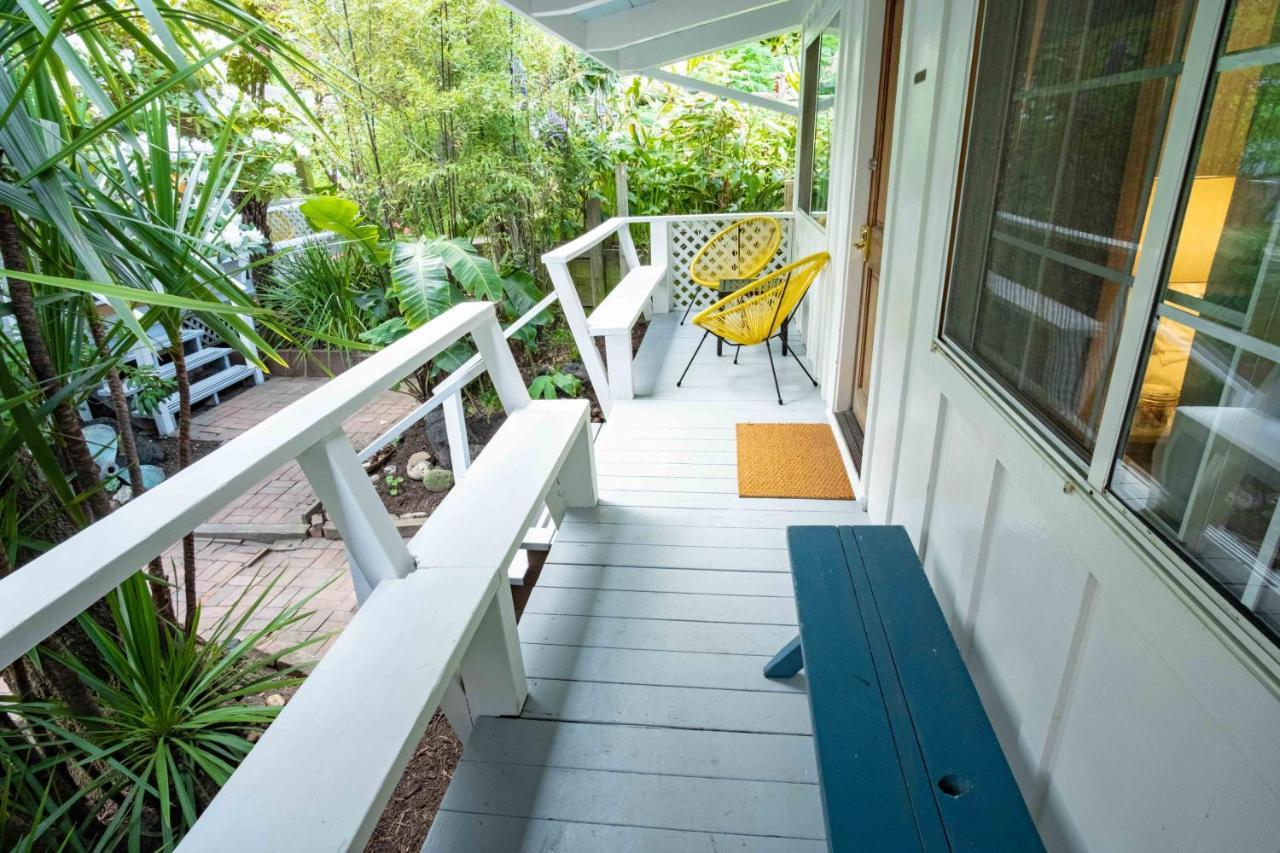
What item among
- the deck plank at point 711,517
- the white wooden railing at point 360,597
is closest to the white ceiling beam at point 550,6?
the white wooden railing at point 360,597

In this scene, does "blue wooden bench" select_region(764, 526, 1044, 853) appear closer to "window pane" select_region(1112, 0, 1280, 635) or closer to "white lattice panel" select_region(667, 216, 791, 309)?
"window pane" select_region(1112, 0, 1280, 635)

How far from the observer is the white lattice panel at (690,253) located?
558 centimetres

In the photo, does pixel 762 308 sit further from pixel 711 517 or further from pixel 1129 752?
pixel 1129 752

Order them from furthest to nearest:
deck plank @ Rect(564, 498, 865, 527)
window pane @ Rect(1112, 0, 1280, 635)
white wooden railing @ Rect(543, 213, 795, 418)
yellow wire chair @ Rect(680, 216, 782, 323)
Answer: yellow wire chair @ Rect(680, 216, 782, 323) → white wooden railing @ Rect(543, 213, 795, 418) → deck plank @ Rect(564, 498, 865, 527) → window pane @ Rect(1112, 0, 1280, 635)

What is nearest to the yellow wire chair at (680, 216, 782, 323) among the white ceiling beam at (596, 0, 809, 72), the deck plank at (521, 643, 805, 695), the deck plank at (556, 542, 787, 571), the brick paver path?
the white ceiling beam at (596, 0, 809, 72)

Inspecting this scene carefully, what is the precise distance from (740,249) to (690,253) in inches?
22.2

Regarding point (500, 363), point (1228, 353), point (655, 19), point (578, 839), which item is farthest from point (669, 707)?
point (655, 19)

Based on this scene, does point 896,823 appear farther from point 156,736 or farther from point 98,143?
point 98,143

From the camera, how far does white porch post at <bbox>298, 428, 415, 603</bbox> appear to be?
1.40m

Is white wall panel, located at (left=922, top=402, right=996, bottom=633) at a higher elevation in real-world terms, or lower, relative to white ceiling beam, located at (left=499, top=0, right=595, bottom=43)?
lower

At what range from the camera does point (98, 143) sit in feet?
5.07

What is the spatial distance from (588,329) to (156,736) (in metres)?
2.53

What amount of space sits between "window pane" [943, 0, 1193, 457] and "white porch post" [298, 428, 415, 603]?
4.26 feet

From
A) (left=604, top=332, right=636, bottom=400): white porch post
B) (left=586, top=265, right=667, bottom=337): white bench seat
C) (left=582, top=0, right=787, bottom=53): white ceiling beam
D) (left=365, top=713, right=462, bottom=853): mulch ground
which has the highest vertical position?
(left=582, top=0, right=787, bottom=53): white ceiling beam
